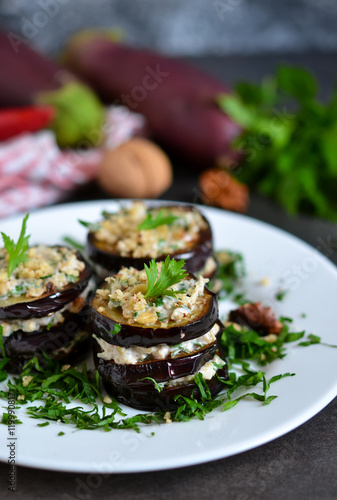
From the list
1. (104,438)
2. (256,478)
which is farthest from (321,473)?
(104,438)

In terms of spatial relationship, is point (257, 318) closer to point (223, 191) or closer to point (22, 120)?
point (223, 191)

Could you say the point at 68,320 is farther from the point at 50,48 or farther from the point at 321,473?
the point at 50,48

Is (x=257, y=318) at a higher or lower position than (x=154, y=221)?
lower

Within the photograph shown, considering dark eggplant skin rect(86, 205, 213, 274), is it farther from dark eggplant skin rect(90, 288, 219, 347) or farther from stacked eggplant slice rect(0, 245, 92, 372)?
dark eggplant skin rect(90, 288, 219, 347)

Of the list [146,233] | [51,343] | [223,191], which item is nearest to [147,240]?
[146,233]

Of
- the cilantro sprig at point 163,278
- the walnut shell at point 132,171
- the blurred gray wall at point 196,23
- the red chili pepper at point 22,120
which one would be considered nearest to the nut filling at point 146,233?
the cilantro sprig at point 163,278

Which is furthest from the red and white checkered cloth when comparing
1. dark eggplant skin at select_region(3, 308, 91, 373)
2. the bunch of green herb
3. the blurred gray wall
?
the blurred gray wall
